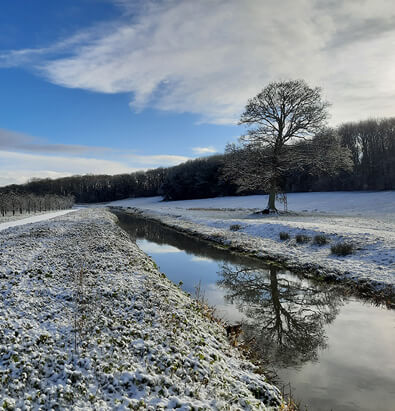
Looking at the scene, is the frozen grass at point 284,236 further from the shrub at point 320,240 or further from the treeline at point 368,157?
the treeline at point 368,157

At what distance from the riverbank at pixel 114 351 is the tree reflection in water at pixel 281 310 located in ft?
3.97

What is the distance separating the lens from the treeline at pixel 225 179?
178 ft

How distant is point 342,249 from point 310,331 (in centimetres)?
849

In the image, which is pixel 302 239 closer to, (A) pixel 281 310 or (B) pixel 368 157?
(A) pixel 281 310

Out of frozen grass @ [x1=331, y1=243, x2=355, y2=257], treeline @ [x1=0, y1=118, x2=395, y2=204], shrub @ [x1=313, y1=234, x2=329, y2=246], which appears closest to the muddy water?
frozen grass @ [x1=331, y1=243, x2=355, y2=257]

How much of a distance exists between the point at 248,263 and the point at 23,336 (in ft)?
40.0

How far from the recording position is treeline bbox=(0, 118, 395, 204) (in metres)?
54.4

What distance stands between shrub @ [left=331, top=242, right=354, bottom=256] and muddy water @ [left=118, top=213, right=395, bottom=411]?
11.9 ft

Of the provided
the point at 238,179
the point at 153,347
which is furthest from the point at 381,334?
the point at 238,179

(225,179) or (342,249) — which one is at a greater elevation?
(225,179)

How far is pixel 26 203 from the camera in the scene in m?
67.8

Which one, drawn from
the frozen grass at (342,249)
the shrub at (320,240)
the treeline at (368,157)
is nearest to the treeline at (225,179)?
the treeline at (368,157)

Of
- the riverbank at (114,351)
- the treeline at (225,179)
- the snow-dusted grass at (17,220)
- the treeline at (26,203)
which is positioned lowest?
the riverbank at (114,351)

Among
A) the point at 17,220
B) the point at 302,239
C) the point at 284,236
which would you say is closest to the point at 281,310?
the point at 302,239
